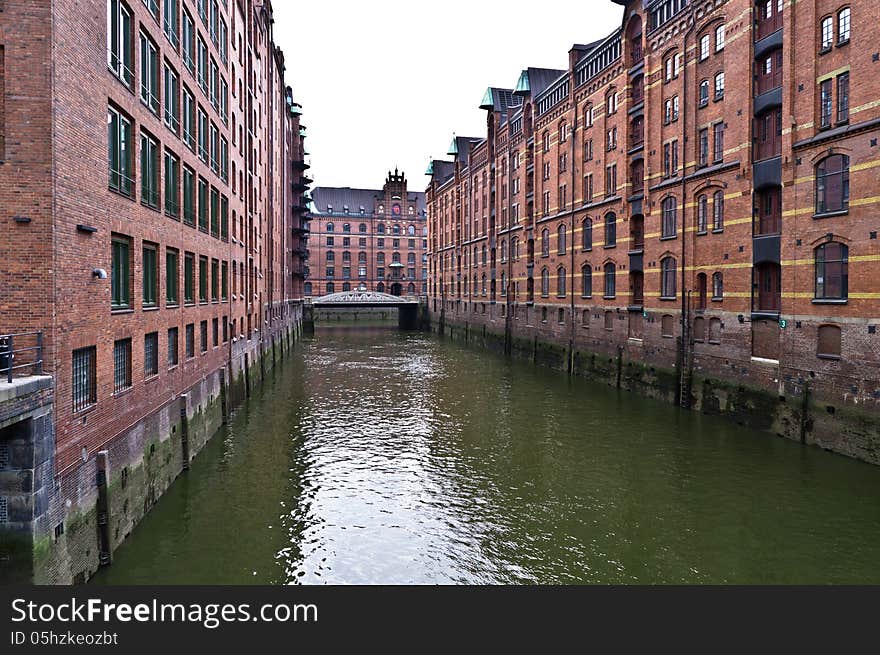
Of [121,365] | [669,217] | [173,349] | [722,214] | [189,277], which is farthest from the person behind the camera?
[669,217]

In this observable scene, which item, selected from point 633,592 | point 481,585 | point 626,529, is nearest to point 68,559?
point 481,585

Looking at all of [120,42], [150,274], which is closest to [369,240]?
[150,274]

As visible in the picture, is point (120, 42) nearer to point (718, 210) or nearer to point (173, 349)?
point (173, 349)

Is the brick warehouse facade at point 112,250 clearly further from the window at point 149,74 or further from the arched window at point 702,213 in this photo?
the arched window at point 702,213

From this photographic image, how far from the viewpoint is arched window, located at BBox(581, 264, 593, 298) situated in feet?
127

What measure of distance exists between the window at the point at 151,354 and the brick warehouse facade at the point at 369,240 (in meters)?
87.0

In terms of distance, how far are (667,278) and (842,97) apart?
1169cm

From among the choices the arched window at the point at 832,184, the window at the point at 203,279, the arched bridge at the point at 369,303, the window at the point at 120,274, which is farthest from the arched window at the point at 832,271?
the arched bridge at the point at 369,303

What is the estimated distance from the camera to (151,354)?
52.0 feet

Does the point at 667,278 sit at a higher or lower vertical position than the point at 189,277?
higher

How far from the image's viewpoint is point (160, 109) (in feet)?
55.7

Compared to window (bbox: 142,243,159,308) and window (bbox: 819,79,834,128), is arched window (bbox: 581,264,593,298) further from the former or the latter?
window (bbox: 142,243,159,308)

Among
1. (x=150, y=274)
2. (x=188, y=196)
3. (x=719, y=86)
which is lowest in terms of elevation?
(x=150, y=274)

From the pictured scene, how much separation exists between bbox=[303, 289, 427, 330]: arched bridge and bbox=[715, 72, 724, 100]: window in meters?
52.0
